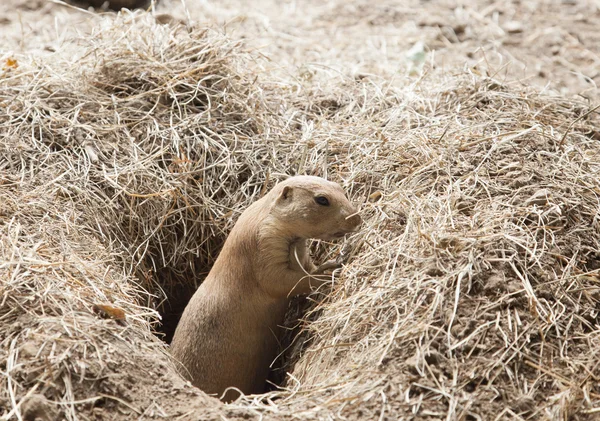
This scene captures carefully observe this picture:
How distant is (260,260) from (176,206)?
1.28 metres

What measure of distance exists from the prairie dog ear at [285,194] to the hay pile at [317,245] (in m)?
0.61

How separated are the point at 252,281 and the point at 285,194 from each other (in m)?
0.66

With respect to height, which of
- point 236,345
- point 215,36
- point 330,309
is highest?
point 215,36

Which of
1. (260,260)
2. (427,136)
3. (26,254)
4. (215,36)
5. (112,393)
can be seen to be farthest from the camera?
(215,36)

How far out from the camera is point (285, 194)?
5273 millimetres

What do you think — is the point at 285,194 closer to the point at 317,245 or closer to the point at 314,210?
the point at 314,210

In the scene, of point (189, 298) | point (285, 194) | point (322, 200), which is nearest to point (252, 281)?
point (285, 194)

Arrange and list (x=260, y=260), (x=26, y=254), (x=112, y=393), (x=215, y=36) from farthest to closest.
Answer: (x=215, y=36), (x=260, y=260), (x=26, y=254), (x=112, y=393)

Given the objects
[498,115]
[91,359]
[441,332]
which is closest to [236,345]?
[91,359]

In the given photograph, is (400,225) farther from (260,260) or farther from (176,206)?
(176,206)

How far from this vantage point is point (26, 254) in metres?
4.93

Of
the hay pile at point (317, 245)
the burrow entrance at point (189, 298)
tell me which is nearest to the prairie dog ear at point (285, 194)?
the hay pile at point (317, 245)

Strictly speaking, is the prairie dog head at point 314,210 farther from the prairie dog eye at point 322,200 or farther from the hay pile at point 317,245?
the hay pile at point 317,245

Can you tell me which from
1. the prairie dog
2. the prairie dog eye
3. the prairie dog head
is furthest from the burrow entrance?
the prairie dog eye
